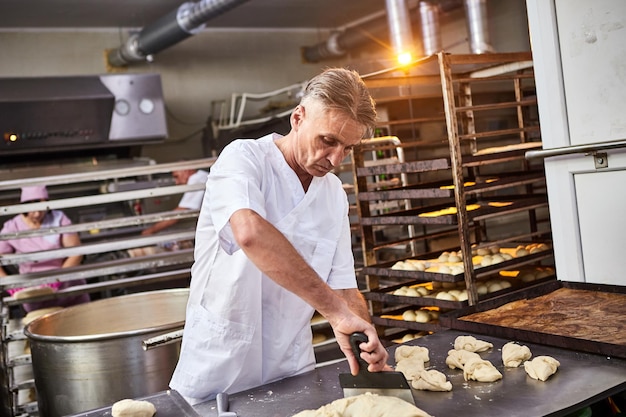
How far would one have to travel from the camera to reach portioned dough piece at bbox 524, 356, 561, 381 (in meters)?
1.68

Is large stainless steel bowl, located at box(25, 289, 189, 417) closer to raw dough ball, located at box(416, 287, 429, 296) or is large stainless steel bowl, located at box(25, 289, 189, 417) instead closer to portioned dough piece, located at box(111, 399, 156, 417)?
portioned dough piece, located at box(111, 399, 156, 417)

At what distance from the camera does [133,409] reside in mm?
1617

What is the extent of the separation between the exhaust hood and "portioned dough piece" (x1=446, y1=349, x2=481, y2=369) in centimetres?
495

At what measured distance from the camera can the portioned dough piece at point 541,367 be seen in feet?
5.50

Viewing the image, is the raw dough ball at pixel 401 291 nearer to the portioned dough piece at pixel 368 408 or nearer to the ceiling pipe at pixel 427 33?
the portioned dough piece at pixel 368 408

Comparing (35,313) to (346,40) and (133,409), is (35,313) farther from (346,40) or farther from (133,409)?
(346,40)

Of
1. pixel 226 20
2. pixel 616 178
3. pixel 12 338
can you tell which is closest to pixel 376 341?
pixel 616 178

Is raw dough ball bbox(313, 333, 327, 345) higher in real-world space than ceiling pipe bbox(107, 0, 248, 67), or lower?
lower

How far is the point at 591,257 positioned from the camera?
252 cm

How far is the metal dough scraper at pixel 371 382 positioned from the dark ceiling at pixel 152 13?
5064 mm

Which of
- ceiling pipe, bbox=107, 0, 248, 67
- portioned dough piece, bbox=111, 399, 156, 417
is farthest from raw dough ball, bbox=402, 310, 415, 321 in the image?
ceiling pipe, bbox=107, 0, 248, 67

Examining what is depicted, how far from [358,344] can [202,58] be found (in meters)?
6.46

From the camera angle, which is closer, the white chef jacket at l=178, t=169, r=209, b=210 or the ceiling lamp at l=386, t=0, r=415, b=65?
the white chef jacket at l=178, t=169, r=209, b=210

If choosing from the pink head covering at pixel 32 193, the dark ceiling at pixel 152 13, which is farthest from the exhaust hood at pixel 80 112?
the pink head covering at pixel 32 193
